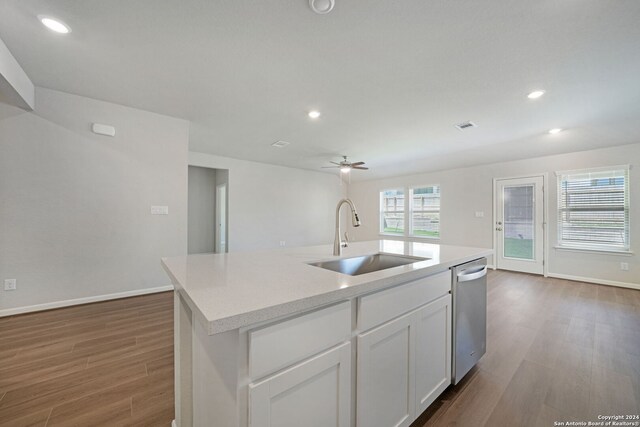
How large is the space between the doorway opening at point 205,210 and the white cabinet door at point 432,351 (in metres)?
5.92

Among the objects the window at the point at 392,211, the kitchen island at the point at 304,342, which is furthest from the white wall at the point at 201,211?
the kitchen island at the point at 304,342

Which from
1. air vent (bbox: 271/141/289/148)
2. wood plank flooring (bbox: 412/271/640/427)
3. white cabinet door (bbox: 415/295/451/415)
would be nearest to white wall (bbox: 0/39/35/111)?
air vent (bbox: 271/141/289/148)

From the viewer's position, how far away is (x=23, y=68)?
249 cm

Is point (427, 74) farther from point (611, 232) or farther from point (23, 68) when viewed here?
point (611, 232)

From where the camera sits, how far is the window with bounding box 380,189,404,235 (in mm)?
7590

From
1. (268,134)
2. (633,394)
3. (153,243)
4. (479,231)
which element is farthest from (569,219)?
(153,243)

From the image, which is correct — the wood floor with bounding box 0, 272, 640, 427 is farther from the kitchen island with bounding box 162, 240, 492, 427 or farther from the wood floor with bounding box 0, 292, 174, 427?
the kitchen island with bounding box 162, 240, 492, 427

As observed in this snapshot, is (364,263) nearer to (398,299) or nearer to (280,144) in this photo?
(398,299)

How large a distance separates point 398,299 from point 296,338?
617 millimetres

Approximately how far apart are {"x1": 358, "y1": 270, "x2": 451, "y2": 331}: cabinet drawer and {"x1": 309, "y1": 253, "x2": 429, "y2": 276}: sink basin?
216 millimetres

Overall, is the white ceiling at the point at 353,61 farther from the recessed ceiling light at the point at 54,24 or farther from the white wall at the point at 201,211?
the white wall at the point at 201,211

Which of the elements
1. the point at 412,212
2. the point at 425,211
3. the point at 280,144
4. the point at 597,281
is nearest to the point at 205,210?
the point at 280,144

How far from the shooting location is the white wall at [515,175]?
403 cm

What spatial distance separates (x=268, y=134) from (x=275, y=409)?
4.19 m
